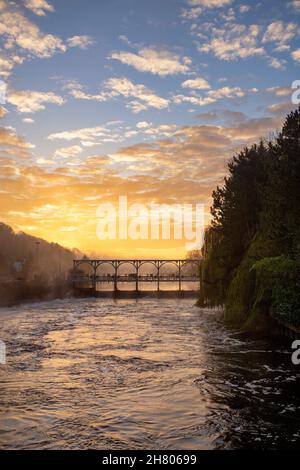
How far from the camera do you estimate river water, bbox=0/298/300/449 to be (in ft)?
33.6

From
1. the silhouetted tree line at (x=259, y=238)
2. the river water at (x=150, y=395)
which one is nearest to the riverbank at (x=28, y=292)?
the silhouetted tree line at (x=259, y=238)

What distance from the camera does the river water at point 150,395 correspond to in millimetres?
10227

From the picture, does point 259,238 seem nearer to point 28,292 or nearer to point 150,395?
point 150,395

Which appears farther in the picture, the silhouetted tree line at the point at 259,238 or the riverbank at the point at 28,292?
the riverbank at the point at 28,292

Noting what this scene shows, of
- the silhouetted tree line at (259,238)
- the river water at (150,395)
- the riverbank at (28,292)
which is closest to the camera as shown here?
the river water at (150,395)

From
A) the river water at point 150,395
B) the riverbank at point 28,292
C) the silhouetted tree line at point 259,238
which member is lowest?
the riverbank at point 28,292

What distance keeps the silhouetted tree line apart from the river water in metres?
3.43

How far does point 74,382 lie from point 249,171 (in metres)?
27.7

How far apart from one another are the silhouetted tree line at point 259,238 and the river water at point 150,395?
343 centimetres

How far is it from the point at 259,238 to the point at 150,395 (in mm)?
19964

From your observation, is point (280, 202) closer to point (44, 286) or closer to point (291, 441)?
point (291, 441)

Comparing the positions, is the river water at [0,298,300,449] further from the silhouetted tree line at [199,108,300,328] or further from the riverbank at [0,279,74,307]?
the riverbank at [0,279,74,307]

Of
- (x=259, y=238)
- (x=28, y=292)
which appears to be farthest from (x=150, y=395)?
(x=28, y=292)

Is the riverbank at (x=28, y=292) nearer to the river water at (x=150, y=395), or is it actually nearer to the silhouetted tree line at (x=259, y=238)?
the silhouetted tree line at (x=259, y=238)
